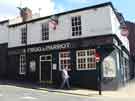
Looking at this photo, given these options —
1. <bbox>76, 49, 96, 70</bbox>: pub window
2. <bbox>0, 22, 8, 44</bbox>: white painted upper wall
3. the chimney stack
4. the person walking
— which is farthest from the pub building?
<bbox>0, 22, 8, 44</bbox>: white painted upper wall

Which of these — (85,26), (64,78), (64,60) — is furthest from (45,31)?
(64,78)

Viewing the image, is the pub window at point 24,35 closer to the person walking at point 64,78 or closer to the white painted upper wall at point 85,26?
the white painted upper wall at point 85,26

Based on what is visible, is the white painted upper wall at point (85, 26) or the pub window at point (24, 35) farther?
the pub window at point (24, 35)

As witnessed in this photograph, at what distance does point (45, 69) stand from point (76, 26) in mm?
5094

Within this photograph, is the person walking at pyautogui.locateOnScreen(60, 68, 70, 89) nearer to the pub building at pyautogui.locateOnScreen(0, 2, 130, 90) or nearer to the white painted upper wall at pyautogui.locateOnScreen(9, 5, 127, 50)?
the pub building at pyautogui.locateOnScreen(0, 2, 130, 90)

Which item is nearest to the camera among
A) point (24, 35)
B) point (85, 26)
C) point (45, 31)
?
point (85, 26)

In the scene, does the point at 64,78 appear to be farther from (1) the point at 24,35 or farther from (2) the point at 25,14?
(2) the point at 25,14

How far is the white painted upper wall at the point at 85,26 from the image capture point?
85.5 ft

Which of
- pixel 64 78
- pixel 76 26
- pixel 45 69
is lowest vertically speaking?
pixel 64 78

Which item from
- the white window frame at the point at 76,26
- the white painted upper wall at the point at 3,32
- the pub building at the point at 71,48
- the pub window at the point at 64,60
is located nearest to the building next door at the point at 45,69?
the pub building at the point at 71,48

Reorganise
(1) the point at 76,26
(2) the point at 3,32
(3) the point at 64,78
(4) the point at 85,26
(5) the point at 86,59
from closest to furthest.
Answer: (3) the point at 64,78 → (5) the point at 86,59 → (4) the point at 85,26 → (1) the point at 76,26 → (2) the point at 3,32

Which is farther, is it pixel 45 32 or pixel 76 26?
pixel 45 32

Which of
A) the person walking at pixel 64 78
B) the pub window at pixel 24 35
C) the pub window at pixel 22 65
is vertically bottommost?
the person walking at pixel 64 78

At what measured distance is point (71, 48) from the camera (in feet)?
91.0
